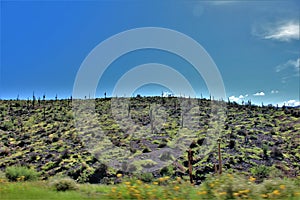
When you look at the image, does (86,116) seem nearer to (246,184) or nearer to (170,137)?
(170,137)

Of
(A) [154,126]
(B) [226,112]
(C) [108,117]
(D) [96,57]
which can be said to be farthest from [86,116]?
(D) [96,57]

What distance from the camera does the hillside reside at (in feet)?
117

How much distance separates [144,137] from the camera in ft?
162

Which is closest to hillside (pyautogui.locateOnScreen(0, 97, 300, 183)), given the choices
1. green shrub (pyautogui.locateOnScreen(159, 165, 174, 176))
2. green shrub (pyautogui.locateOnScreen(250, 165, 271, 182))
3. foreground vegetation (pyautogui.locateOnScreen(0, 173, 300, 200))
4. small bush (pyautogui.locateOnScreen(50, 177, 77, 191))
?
green shrub (pyautogui.locateOnScreen(159, 165, 174, 176))

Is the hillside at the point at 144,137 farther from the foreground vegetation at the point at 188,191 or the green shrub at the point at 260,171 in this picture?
the foreground vegetation at the point at 188,191

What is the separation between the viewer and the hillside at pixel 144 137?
35.7 m

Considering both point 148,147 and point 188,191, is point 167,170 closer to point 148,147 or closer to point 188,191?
point 148,147

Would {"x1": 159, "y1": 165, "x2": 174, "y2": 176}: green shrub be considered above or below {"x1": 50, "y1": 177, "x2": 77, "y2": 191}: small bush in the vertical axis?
below

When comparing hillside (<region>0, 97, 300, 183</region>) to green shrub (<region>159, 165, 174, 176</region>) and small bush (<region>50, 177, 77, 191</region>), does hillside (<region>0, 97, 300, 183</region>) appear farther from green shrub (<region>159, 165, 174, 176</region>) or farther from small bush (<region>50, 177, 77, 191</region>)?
small bush (<region>50, 177, 77, 191</region>)

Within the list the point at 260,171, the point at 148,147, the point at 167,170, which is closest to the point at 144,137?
the point at 148,147

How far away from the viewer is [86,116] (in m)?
62.3

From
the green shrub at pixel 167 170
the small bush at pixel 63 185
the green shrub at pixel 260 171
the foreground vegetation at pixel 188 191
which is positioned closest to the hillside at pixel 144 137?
the green shrub at pixel 167 170

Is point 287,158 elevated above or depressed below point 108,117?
below

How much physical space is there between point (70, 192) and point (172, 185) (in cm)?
292
